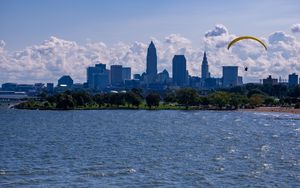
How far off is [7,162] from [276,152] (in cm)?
2629

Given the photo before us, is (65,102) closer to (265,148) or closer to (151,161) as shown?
(265,148)

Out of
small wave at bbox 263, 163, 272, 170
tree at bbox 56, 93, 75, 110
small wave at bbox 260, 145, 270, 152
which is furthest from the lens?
tree at bbox 56, 93, 75, 110

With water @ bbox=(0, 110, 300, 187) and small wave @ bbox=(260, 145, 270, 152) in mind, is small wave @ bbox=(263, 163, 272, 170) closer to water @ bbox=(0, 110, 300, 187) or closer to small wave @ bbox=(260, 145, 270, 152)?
water @ bbox=(0, 110, 300, 187)

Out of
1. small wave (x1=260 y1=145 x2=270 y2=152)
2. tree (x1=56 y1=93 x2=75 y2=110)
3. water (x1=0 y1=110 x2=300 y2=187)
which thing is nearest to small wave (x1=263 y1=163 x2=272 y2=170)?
water (x1=0 y1=110 x2=300 y2=187)

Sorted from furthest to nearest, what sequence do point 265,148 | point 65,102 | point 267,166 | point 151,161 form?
point 65,102
point 265,148
point 151,161
point 267,166

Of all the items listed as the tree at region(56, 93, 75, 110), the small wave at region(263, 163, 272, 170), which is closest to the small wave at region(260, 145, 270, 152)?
the small wave at region(263, 163, 272, 170)

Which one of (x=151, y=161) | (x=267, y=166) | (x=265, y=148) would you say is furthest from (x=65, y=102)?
(x=267, y=166)

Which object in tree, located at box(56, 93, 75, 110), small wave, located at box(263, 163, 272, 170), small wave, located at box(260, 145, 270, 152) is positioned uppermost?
tree, located at box(56, 93, 75, 110)

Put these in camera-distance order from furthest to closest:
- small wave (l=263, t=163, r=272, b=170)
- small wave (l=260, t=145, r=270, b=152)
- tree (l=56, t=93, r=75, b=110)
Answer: tree (l=56, t=93, r=75, b=110) < small wave (l=260, t=145, r=270, b=152) < small wave (l=263, t=163, r=272, b=170)

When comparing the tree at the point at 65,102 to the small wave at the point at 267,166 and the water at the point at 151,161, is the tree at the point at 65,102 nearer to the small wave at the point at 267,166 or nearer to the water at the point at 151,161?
the water at the point at 151,161

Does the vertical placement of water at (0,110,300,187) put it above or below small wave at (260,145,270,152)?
below

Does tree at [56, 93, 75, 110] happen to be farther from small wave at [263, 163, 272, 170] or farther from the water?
small wave at [263, 163, 272, 170]

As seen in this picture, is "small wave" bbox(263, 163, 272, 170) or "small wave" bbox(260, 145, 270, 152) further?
"small wave" bbox(260, 145, 270, 152)

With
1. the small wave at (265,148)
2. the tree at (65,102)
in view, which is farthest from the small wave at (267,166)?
the tree at (65,102)
